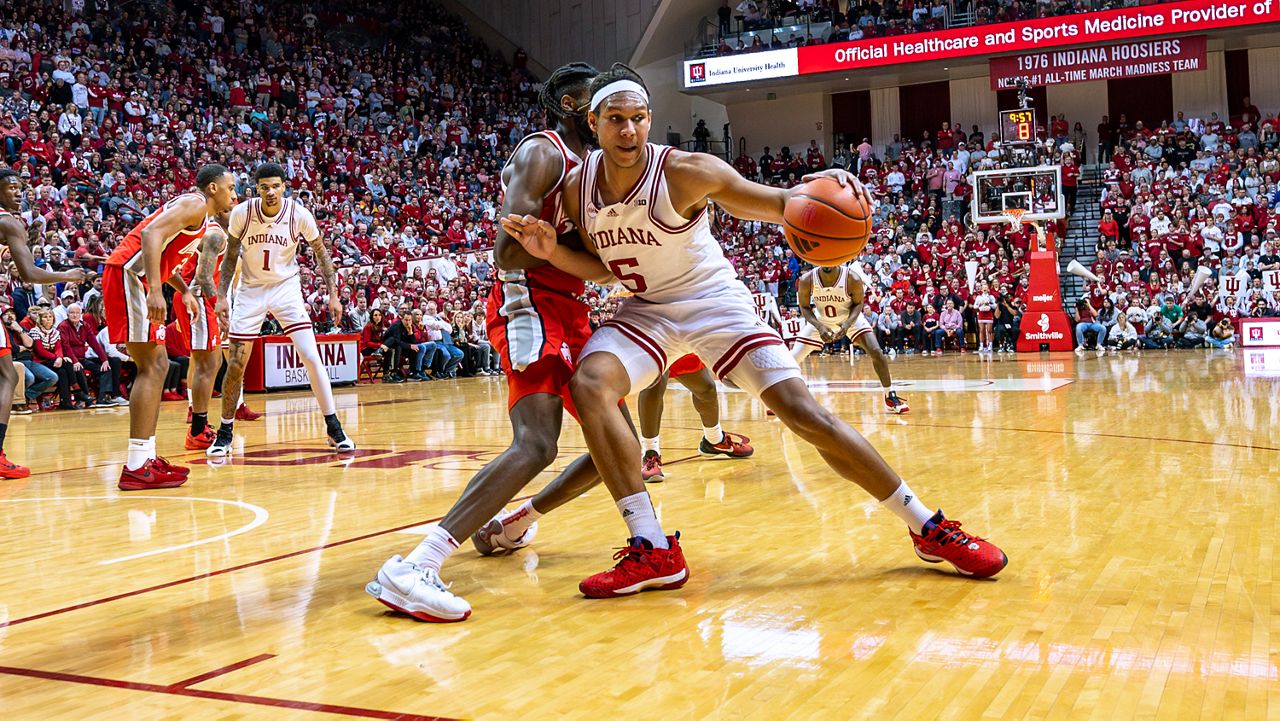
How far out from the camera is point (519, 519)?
3975 mm

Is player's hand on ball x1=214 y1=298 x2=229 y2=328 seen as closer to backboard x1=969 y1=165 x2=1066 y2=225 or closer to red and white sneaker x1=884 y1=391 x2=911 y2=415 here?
red and white sneaker x1=884 y1=391 x2=911 y2=415

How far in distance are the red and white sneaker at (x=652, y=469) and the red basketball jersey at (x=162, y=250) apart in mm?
2905

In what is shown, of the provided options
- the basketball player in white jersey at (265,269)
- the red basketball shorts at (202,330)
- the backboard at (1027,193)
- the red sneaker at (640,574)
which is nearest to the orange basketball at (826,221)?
the red sneaker at (640,574)

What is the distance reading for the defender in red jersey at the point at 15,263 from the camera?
632cm

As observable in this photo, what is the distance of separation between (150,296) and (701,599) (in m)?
4.00

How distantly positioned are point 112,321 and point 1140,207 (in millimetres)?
23280

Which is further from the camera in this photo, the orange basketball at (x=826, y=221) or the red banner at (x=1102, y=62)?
the red banner at (x=1102, y=62)

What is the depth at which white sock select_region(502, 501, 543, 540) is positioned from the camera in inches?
156

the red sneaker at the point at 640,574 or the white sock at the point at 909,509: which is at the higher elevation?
the white sock at the point at 909,509

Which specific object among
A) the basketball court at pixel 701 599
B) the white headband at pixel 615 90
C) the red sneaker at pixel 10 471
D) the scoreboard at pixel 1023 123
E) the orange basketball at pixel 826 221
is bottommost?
the basketball court at pixel 701 599

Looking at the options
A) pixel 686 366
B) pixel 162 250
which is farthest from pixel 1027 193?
pixel 162 250

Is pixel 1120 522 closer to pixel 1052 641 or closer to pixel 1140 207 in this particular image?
pixel 1052 641

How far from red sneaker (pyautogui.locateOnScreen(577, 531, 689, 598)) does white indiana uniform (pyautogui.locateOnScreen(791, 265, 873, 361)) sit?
6793 mm

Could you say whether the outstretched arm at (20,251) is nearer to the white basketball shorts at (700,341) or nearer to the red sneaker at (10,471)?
the red sneaker at (10,471)
